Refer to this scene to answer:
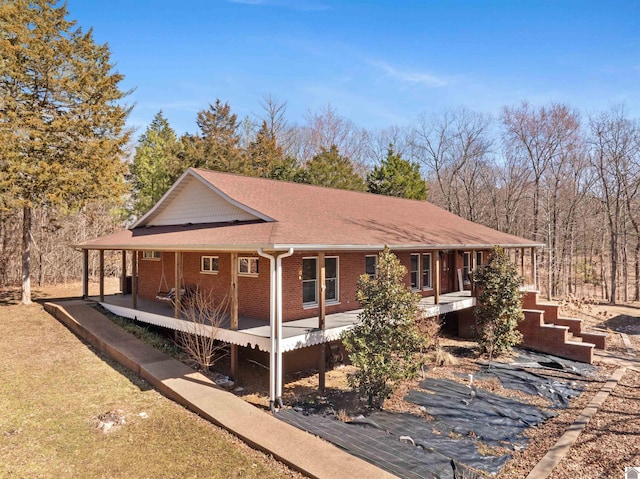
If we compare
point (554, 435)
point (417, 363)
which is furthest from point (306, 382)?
point (554, 435)

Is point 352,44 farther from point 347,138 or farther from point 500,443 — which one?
point 347,138

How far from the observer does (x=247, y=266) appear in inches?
451

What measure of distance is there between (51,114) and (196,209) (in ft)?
27.0

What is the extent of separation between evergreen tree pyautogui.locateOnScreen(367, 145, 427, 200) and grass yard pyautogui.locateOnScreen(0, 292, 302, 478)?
2233 cm

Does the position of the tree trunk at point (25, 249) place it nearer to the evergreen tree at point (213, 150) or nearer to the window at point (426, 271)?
the evergreen tree at point (213, 150)

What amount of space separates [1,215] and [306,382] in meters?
17.8

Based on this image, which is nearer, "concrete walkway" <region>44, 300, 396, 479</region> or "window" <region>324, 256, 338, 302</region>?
"concrete walkway" <region>44, 300, 396, 479</region>

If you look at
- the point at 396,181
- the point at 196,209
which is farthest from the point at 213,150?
the point at 396,181

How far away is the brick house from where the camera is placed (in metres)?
9.22

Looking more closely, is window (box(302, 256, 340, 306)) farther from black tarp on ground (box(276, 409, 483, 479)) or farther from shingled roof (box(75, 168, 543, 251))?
black tarp on ground (box(276, 409, 483, 479))

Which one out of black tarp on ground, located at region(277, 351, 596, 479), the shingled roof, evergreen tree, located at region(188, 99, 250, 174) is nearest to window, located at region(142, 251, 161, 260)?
the shingled roof

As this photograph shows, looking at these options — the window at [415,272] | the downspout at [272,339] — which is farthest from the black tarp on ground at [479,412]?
the window at [415,272]

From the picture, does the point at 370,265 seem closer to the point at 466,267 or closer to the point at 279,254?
the point at 279,254

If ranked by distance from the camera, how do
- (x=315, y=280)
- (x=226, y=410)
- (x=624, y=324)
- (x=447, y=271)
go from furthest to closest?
(x=624, y=324) → (x=447, y=271) → (x=315, y=280) → (x=226, y=410)
